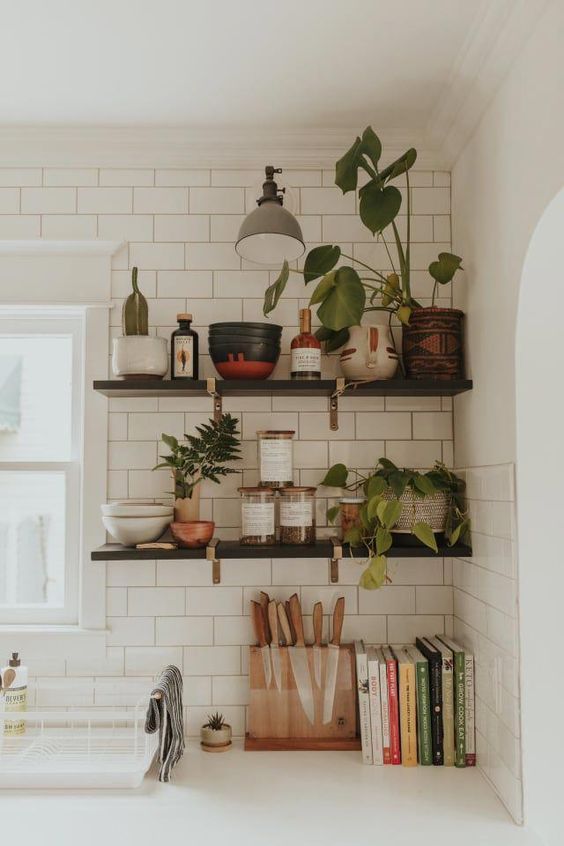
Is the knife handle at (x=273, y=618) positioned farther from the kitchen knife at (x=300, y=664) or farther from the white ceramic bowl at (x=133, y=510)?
the white ceramic bowl at (x=133, y=510)

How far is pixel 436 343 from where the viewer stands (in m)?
2.23

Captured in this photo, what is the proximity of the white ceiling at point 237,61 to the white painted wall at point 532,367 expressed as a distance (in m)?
0.22

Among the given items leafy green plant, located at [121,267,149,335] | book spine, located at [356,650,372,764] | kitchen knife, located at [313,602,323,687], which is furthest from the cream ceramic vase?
book spine, located at [356,650,372,764]

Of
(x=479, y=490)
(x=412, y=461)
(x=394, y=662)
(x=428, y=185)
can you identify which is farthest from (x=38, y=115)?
(x=394, y=662)

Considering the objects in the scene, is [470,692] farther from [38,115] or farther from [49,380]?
[38,115]

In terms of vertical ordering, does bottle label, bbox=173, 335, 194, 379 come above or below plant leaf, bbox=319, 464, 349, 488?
above

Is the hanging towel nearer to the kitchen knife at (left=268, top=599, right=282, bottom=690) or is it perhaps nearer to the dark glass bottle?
the kitchen knife at (left=268, top=599, right=282, bottom=690)

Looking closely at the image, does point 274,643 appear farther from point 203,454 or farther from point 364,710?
point 203,454

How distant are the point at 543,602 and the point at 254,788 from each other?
3.01 feet

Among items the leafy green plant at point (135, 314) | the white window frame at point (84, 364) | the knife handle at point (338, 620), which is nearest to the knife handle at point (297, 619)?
the knife handle at point (338, 620)

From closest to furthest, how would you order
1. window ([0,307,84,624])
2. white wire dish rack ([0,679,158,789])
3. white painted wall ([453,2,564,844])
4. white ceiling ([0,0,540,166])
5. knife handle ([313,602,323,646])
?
white painted wall ([453,2,564,844]) → white ceiling ([0,0,540,166]) → white wire dish rack ([0,679,158,789]) → knife handle ([313,602,323,646]) → window ([0,307,84,624])

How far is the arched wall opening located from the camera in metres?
1.76

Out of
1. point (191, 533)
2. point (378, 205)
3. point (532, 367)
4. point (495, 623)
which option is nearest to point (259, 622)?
point (191, 533)

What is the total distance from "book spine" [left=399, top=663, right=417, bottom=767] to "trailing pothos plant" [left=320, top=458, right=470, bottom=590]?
0.94 ft
